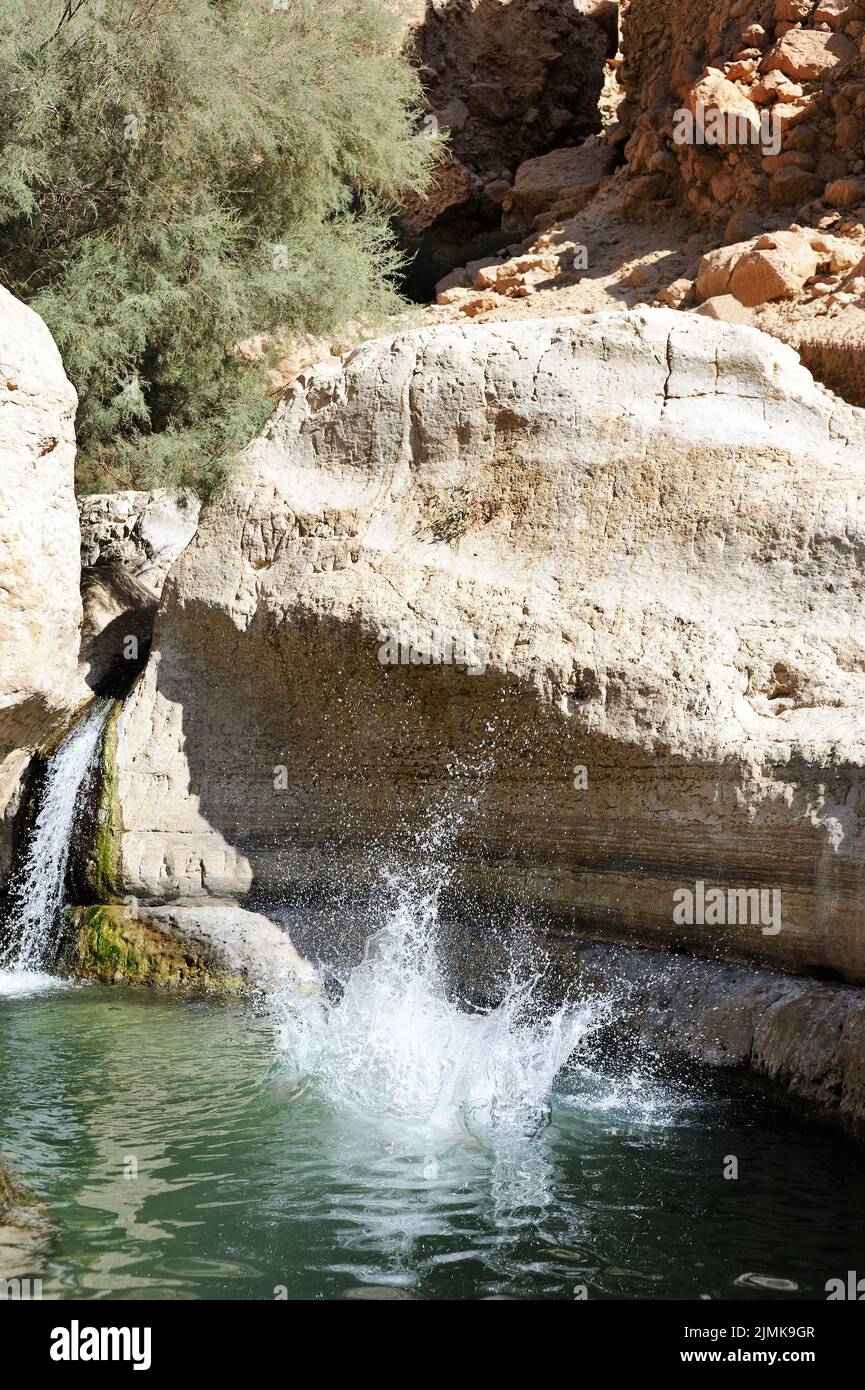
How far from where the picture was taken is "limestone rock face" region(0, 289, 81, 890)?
7.64m

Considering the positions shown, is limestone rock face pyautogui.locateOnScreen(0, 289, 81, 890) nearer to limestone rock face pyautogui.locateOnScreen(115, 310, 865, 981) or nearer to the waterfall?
the waterfall

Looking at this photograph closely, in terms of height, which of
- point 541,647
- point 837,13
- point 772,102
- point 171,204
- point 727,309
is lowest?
point 541,647

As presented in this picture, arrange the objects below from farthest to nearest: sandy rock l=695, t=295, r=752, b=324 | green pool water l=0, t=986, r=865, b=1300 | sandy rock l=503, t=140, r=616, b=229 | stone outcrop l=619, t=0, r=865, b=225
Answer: sandy rock l=503, t=140, r=616, b=229 < stone outcrop l=619, t=0, r=865, b=225 < sandy rock l=695, t=295, r=752, b=324 < green pool water l=0, t=986, r=865, b=1300

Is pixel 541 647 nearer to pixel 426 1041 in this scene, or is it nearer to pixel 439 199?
pixel 426 1041

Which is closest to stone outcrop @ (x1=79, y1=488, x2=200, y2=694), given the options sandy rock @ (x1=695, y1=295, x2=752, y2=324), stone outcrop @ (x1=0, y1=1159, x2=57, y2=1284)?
sandy rock @ (x1=695, y1=295, x2=752, y2=324)

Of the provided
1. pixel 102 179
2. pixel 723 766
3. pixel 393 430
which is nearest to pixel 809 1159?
pixel 723 766

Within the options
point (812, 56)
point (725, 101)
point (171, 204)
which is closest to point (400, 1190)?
point (171, 204)

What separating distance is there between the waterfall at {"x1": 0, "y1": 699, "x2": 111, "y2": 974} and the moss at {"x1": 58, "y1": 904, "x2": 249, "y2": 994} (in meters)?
0.28

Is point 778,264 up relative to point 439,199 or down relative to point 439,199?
down

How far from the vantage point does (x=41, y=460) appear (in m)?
7.86

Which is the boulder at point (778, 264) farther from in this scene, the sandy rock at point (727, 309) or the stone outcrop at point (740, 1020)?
the stone outcrop at point (740, 1020)

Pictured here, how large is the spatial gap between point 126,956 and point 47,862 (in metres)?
1.00

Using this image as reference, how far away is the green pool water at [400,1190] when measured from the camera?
4004mm

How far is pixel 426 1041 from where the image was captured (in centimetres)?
612
